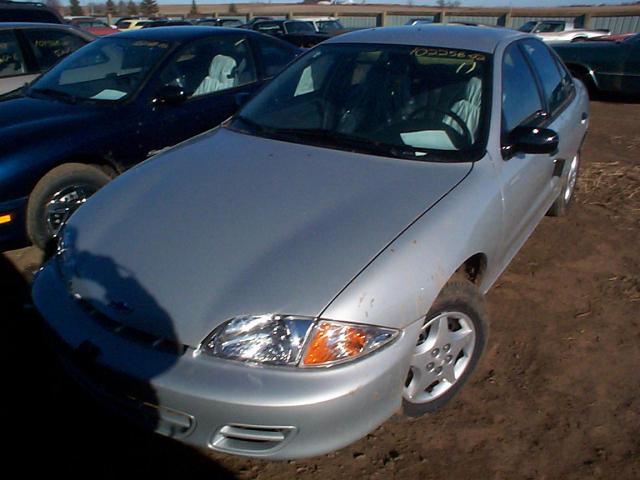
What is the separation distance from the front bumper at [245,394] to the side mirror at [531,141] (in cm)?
124

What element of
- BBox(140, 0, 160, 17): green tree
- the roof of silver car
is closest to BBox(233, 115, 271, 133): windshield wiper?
the roof of silver car

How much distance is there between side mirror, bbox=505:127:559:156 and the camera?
270 cm

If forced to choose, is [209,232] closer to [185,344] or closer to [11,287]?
[185,344]

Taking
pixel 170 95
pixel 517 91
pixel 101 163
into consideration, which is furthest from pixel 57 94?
pixel 517 91

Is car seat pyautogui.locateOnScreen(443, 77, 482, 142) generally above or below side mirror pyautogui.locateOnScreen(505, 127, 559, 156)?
above

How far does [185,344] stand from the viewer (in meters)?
1.91

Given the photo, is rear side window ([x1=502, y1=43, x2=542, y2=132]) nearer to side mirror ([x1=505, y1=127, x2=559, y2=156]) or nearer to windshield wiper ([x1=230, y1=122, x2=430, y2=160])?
side mirror ([x1=505, y1=127, x2=559, y2=156])

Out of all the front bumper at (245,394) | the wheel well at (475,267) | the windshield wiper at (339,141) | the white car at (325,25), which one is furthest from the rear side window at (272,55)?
the white car at (325,25)

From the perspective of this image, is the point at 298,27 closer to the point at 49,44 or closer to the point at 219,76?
the point at 49,44

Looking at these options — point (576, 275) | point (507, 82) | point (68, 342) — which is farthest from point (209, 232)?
point (576, 275)

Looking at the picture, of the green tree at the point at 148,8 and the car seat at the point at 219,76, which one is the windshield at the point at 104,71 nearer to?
the car seat at the point at 219,76

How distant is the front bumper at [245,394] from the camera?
1836 millimetres

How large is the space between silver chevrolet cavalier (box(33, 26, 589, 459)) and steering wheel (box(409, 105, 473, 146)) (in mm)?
22

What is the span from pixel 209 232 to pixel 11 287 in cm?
203
